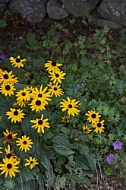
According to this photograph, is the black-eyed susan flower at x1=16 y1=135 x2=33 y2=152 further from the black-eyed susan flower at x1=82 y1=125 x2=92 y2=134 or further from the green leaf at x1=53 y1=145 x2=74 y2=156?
the black-eyed susan flower at x1=82 y1=125 x2=92 y2=134

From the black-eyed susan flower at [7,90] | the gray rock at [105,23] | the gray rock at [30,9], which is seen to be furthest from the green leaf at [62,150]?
the gray rock at [30,9]

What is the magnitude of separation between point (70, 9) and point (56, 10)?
0.12 meters

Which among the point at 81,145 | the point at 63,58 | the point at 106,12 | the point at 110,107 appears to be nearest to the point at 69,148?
the point at 81,145

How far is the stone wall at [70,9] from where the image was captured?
13.3 ft

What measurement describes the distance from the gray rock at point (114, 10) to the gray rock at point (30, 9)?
0.51 m

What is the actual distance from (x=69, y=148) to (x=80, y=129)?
1.20ft

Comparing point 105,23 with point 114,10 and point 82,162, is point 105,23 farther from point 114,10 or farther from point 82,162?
point 82,162

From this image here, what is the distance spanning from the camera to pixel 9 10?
429 cm

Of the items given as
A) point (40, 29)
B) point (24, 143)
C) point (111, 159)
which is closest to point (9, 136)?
point (24, 143)

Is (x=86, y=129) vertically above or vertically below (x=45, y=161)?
above

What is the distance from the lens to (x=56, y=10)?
4.17 m

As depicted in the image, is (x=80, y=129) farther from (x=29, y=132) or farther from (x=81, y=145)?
(x=29, y=132)

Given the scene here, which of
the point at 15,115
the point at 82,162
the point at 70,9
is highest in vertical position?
the point at 70,9

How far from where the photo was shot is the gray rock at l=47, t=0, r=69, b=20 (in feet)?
13.6
